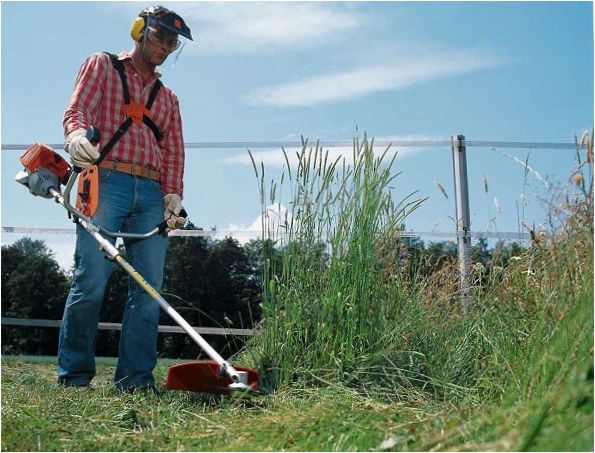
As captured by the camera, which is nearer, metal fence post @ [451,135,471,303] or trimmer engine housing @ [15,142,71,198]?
trimmer engine housing @ [15,142,71,198]

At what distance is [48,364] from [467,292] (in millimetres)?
2731

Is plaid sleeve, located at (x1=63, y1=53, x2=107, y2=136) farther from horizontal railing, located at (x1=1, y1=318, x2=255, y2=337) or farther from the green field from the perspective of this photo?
horizontal railing, located at (x1=1, y1=318, x2=255, y2=337)


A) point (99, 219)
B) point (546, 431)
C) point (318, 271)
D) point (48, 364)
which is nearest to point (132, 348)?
point (99, 219)

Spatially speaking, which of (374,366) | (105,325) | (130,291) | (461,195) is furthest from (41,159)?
(461,195)

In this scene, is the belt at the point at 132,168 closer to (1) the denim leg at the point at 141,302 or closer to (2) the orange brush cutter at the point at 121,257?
(1) the denim leg at the point at 141,302

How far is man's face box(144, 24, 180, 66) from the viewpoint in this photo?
360cm

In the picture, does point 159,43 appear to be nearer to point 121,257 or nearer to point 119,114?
point 119,114

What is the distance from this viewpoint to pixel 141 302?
3615 millimetres

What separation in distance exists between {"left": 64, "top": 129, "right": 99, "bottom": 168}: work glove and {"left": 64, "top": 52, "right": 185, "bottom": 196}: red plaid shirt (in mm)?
110

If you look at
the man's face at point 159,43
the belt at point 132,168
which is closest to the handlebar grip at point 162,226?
the belt at point 132,168

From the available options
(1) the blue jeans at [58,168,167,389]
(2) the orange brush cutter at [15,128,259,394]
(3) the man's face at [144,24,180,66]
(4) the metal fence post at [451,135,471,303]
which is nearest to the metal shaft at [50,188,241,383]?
(2) the orange brush cutter at [15,128,259,394]

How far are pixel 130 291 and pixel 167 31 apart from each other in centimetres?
114

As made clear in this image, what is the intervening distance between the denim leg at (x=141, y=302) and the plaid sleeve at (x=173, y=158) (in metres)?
0.12

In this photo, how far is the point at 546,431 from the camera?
1.93m
